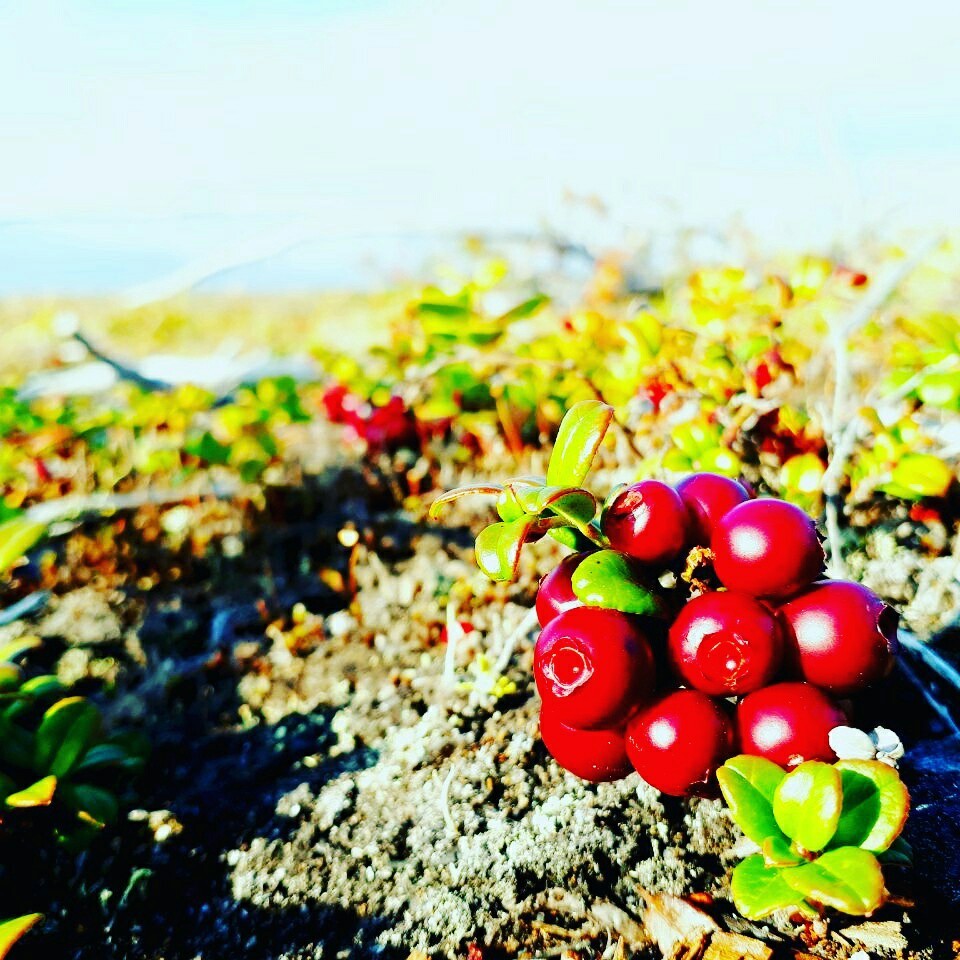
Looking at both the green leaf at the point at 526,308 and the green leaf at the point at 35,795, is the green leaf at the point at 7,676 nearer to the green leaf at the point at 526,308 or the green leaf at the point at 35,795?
the green leaf at the point at 35,795

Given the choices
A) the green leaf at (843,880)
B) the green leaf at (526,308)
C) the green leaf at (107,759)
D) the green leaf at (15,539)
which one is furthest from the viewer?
the green leaf at (526,308)

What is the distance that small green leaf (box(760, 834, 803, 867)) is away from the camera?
935mm

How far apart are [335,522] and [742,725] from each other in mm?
1750

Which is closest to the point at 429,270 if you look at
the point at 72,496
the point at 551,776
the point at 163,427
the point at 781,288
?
the point at 163,427

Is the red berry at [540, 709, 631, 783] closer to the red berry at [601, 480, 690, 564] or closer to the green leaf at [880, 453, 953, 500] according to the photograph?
the red berry at [601, 480, 690, 564]

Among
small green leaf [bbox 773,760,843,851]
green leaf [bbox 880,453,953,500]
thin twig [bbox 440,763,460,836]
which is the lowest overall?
thin twig [bbox 440,763,460,836]

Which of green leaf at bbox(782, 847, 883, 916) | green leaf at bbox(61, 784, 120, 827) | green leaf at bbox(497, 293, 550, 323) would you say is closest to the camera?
green leaf at bbox(782, 847, 883, 916)

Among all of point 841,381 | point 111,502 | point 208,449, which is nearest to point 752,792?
point 841,381

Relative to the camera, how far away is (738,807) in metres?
0.95

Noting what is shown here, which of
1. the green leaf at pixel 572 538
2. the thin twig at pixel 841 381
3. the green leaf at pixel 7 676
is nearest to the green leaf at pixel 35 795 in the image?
the green leaf at pixel 7 676

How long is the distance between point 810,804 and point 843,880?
81mm

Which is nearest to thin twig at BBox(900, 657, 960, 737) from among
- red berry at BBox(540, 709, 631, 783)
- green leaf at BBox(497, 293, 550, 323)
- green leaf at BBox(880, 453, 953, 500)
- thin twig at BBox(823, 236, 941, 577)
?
thin twig at BBox(823, 236, 941, 577)

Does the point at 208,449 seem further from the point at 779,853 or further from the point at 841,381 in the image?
the point at 779,853

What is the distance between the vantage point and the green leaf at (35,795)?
1.32 meters
